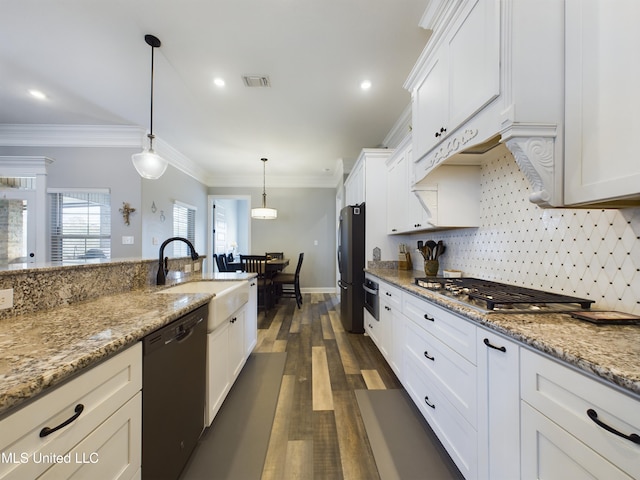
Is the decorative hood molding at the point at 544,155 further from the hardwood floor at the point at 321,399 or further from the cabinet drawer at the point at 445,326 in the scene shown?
the hardwood floor at the point at 321,399

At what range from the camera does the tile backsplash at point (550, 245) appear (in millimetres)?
1000

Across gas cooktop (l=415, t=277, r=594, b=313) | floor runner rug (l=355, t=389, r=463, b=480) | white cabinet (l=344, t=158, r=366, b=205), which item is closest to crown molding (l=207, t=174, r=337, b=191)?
white cabinet (l=344, t=158, r=366, b=205)

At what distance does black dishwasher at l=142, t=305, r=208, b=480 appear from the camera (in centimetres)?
93

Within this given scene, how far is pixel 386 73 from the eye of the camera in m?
2.40

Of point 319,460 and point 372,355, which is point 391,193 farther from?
point 319,460

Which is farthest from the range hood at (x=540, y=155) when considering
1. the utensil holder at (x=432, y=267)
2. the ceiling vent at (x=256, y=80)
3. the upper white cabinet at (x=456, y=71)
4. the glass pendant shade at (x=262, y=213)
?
the glass pendant shade at (x=262, y=213)

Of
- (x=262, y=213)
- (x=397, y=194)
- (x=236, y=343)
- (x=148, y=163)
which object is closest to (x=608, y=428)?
(x=236, y=343)

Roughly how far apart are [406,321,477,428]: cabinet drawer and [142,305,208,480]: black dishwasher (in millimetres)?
1301

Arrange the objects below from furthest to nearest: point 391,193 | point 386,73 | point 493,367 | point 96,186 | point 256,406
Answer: point 96,186
point 391,193
point 386,73
point 256,406
point 493,367

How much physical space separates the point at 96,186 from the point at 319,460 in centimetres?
470

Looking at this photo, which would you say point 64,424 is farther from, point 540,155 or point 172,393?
point 540,155

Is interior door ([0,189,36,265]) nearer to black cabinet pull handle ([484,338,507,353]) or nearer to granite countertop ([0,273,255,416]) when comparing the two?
granite countertop ([0,273,255,416])

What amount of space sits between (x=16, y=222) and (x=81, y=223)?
2.15ft

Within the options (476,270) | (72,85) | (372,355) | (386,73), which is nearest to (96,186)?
(72,85)
